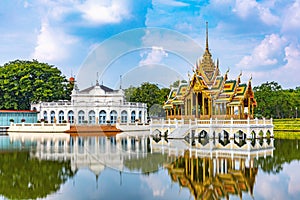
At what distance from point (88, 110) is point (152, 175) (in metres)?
35.0

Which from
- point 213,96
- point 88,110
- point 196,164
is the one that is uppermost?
point 213,96

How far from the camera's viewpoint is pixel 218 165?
571 inches

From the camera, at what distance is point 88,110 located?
47.2 metres

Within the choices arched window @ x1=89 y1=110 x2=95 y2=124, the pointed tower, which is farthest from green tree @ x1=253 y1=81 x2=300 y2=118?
the pointed tower

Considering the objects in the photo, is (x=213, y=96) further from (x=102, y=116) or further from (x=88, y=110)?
(x=88, y=110)

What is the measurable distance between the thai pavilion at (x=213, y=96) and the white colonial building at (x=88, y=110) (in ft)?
57.3

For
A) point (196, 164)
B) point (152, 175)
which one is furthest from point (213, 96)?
point (152, 175)

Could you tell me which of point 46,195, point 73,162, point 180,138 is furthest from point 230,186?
point 180,138

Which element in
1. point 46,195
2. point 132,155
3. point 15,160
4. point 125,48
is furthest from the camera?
point 125,48

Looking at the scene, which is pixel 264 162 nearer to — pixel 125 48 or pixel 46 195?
pixel 46 195

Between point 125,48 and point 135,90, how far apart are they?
25.9 meters

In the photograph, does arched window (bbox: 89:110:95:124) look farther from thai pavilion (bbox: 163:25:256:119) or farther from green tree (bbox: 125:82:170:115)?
thai pavilion (bbox: 163:25:256:119)

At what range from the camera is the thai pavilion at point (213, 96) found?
27.5 metres

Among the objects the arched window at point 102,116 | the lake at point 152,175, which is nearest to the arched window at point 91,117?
the arched window at point 102,116
